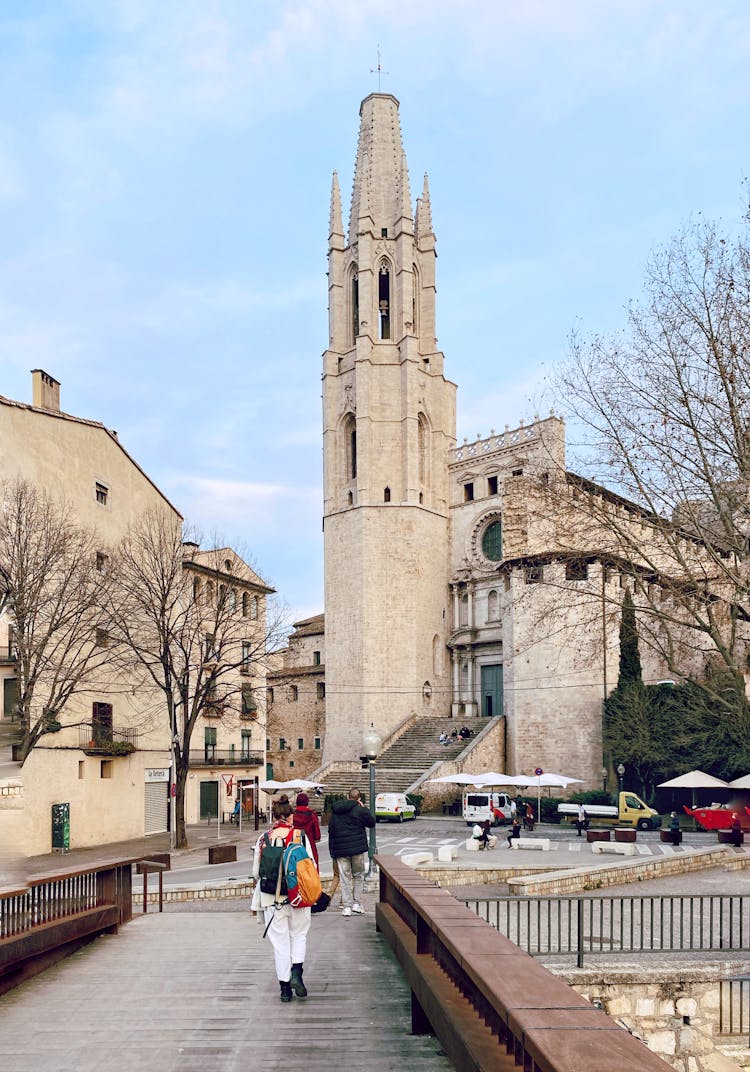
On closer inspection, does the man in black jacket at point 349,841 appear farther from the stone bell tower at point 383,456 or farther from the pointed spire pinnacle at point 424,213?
the pointed spire pinnacle at point 424,213

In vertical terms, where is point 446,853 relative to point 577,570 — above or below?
below

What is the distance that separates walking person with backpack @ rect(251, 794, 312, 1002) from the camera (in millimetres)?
7770

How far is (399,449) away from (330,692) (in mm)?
14919

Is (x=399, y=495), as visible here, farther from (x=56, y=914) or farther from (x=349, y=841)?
(x=56, y=914)

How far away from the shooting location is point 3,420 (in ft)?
35.9

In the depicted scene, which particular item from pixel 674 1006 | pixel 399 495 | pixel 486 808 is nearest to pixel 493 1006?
pixel 674 1006

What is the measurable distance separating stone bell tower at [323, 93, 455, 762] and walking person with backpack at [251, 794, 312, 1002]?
47134mm

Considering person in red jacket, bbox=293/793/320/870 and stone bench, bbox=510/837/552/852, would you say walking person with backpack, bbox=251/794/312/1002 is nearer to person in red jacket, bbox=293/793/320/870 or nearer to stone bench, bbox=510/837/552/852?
person in red jacket, bbox=293/793/320/870

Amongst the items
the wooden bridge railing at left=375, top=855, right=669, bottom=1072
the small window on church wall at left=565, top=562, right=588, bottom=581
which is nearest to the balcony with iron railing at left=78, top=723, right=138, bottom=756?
the small window on church wall at left=565, top=562, right=588, bottom=581

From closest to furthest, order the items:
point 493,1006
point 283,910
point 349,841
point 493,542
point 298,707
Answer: point 493,1006 < point 283,910 < point 349,841 < point 493,542 < point 298,707

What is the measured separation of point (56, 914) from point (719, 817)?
30.4m

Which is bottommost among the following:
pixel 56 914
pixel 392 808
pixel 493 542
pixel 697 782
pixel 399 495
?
pixel 392 808

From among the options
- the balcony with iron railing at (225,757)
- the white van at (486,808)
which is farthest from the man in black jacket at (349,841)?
the balcony with iron railing at (225,757)

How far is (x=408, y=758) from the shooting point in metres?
51.2
